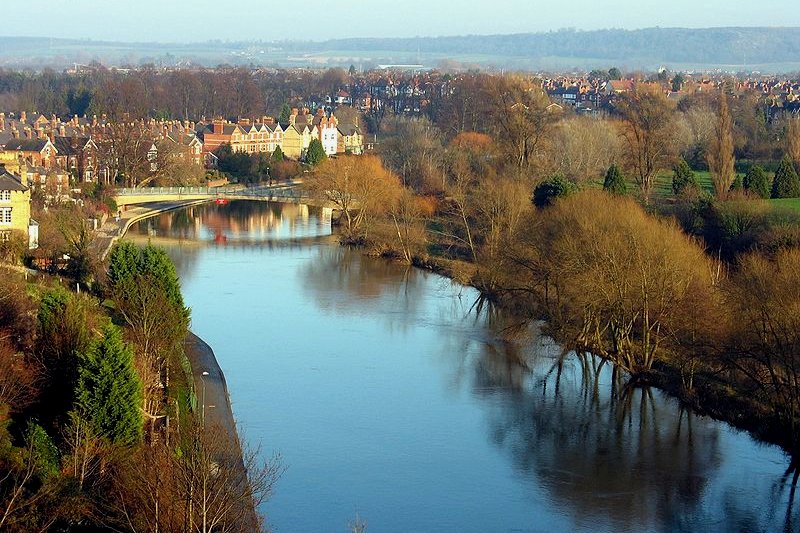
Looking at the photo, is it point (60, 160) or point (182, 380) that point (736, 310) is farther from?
point (60, 160)

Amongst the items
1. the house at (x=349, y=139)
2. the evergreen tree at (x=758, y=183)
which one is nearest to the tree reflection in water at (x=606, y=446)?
the evergreen tree at (x=758, y=183)

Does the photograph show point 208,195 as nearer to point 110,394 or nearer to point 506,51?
point 110,394

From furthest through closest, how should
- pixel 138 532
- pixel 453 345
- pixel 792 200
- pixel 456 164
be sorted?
pixel 456 164, pixel 792 200, pixel 453 345, pixel 138 532

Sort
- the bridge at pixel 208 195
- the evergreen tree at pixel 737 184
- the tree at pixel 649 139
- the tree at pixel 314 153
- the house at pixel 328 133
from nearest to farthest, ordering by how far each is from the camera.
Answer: the evergreen tree at pixel 737 184, the tree at pixel 649 139, the bridge at pixel 208 195, the tree at pixel 314 153, the house at pixel 328 133

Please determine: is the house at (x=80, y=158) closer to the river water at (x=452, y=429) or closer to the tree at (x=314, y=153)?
the tree at (x=314, y=153)

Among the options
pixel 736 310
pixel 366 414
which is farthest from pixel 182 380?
pixel 736 310

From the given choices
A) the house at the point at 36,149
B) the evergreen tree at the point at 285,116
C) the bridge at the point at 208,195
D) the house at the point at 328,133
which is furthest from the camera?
the evergreen tree at the point at 285,116
